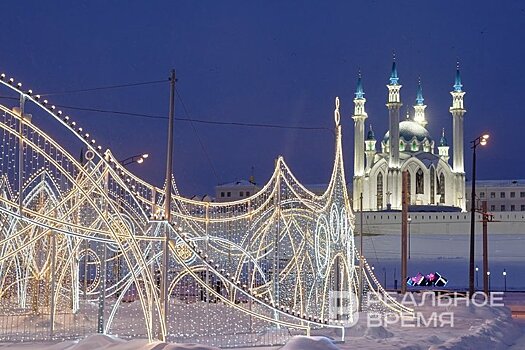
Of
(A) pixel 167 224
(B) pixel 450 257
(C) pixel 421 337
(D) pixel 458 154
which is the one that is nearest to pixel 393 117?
(D) pixel 458 154

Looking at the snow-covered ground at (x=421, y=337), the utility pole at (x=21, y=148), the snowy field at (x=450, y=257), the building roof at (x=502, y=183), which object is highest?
the building roof at (x=502, y=183)

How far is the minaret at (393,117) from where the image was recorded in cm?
8488

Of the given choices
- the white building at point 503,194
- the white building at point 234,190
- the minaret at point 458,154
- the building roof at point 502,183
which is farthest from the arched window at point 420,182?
the white building at point 234,190

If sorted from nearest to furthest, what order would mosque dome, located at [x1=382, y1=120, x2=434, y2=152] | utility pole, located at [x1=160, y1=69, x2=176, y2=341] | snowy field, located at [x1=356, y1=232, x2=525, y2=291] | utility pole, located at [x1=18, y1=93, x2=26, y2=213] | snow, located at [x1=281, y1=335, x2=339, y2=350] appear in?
snow, located at [x1=281, y1=335, x2=339, y2=350], utility pole, located at [x1=18, y1=93, x2=26, y2=213], utility pole, located at [x1=160, y1=69, x2=176, y2=341], snowy field, located at [x1=356, y1=232, x2=525, y2=291], mosque dome, located at [x1=382, y1=120, x2=434, y2=152]

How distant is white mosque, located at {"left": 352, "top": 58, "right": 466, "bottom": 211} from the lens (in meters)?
85.1

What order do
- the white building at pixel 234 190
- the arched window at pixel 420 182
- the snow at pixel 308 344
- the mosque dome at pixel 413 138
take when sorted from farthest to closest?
the white building at pixel 234 190
the mosque dome at pixel 413 138
the arched window at pixel 420 182
the snow at pixel 308 344

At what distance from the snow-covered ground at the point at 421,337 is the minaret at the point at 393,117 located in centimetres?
5906

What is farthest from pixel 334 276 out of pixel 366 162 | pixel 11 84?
pixel 366 162

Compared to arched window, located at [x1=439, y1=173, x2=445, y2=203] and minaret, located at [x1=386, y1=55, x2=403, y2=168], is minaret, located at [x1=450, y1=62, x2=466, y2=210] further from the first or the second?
minaret, located at [x1=386, y1=55, x2=403, y2=168]

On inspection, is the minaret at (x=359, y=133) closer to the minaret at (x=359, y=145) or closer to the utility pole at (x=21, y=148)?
the minaret at (x=359, y=145)

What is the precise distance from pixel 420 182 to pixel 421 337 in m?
70.3

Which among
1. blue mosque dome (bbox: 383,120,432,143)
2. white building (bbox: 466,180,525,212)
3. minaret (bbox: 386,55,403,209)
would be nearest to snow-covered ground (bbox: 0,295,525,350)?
minaret (bbox: 386,55,403,209)

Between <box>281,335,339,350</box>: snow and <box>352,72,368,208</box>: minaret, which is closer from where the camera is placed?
<box>281,335,339,350</box>: snow

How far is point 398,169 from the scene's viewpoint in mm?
85062
